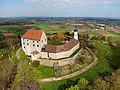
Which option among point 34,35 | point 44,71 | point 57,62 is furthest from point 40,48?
point 44,71

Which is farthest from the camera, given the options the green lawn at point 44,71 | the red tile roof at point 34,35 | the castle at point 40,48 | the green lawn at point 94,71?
the red tile roof at point 34,35

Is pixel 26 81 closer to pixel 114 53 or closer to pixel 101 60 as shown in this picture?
pixel 101 60

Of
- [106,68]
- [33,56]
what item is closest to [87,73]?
[106,68]

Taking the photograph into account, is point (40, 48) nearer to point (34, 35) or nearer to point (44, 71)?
point (34, 35)

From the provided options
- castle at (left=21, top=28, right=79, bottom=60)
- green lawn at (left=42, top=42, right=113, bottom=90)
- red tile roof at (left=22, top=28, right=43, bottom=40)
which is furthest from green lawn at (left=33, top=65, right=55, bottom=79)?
red tile roof at (left=22, top=28, right=43, bottom=40)

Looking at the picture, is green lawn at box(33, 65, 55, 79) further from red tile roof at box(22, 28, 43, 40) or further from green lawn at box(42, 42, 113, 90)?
red tile roof at box(22, 28, 43, 40)

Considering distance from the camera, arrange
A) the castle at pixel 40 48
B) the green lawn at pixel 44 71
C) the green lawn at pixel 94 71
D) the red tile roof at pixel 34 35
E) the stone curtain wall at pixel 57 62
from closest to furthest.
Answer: the green lawn at pixel 94 71 < the green lawn at pixel 44 71 < the stone curtain wall at pixel 57 62 < the castle at pixel 40 48 < the red tile roof at pixel 34 35

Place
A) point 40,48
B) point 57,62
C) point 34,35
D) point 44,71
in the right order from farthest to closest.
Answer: point 34,35 → point 40,48 → point 57,62 → point 44,71

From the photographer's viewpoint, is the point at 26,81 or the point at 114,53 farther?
the point at 114,53

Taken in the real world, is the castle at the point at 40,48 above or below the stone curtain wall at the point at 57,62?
above

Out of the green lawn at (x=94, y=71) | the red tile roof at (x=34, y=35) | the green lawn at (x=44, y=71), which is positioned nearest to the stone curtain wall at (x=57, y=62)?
the green lawn at (x=44, y=71)

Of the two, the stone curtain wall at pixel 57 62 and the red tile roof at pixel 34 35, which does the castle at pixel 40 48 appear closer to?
the red tile roof at pixel 34 35
